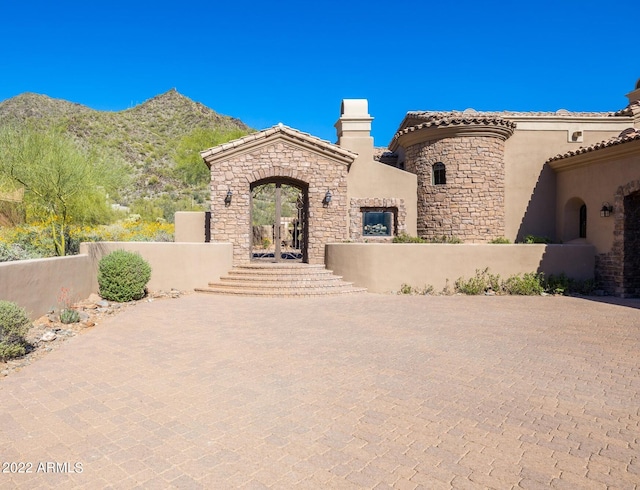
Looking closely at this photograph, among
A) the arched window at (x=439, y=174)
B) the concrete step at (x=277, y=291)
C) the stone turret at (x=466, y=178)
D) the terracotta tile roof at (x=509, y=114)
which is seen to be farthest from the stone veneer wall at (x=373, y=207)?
the terracotta tile roof at (x=509, y=114)

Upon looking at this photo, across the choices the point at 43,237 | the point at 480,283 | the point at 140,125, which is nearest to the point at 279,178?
the point at 480,283

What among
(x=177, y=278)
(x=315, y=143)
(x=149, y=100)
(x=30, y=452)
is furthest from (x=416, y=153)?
(x=149, y=100)

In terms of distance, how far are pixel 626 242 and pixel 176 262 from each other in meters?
13.8

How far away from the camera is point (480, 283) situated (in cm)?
1312

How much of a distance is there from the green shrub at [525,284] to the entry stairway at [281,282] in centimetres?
464

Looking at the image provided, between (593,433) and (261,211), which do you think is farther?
(261,211)

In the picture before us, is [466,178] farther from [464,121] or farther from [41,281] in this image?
[41,281]

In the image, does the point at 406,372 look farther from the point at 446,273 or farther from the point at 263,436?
the point at 446,273

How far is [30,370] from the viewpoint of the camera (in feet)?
18.8

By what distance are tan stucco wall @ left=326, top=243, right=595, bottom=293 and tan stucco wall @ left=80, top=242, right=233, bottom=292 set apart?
202 inches

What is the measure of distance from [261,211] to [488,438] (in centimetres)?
3168

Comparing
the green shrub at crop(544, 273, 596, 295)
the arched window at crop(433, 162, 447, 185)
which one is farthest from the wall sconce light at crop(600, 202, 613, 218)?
the arched window at crop(433, 162, 447, 185)

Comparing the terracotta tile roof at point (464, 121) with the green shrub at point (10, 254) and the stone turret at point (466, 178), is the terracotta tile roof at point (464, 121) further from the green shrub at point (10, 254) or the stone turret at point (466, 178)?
the green shrub at point (10, 254)

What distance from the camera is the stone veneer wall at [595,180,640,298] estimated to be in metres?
12.4
